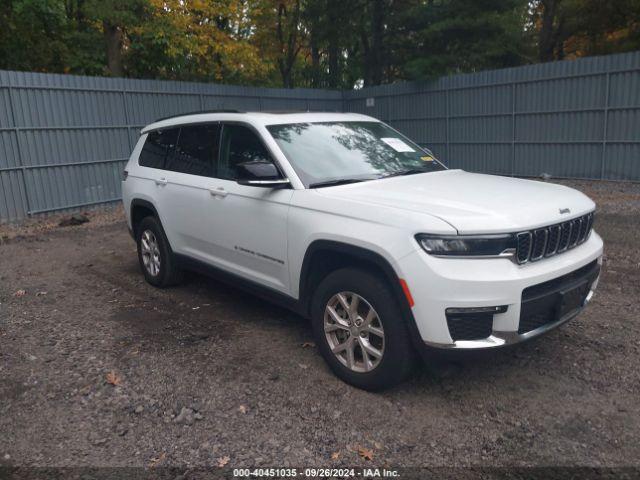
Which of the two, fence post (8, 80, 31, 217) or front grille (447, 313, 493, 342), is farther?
fence post (8, 80, 31, 217)

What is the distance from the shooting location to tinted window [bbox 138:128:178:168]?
5668 mm

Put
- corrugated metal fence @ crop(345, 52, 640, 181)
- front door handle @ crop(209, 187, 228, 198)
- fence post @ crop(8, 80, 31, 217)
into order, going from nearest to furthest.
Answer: front door handle @ crop(209, 187, 228, 198) < fence post @ crop(8, 80, 31, 217) < corrugated metal fence @ crop(345, 52, 640, 181)

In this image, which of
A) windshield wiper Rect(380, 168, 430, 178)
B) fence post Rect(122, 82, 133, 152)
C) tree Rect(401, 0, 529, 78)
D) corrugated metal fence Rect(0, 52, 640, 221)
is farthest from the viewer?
tree Rect(401, 0, 529, 78)

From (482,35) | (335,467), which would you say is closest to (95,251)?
(335,467)

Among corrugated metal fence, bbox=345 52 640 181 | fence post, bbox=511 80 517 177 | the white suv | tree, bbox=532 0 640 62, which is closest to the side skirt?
the white suv

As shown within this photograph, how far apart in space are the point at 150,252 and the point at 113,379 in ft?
7.69

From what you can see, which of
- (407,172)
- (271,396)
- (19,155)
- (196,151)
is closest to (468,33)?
(19,155)

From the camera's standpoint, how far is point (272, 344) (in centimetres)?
442

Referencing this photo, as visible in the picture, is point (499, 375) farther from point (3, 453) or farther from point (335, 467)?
point (3, 453)

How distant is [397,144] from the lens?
481 cm

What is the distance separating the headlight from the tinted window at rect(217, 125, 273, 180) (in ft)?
5.42

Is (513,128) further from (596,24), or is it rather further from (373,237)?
(373,237)

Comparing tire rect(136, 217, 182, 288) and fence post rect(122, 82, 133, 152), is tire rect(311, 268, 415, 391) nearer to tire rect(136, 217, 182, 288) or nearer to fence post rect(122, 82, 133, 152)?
tire rect(136, 217, 182, 288)

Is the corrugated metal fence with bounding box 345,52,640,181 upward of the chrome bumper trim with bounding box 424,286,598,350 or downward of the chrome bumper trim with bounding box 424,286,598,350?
upward
